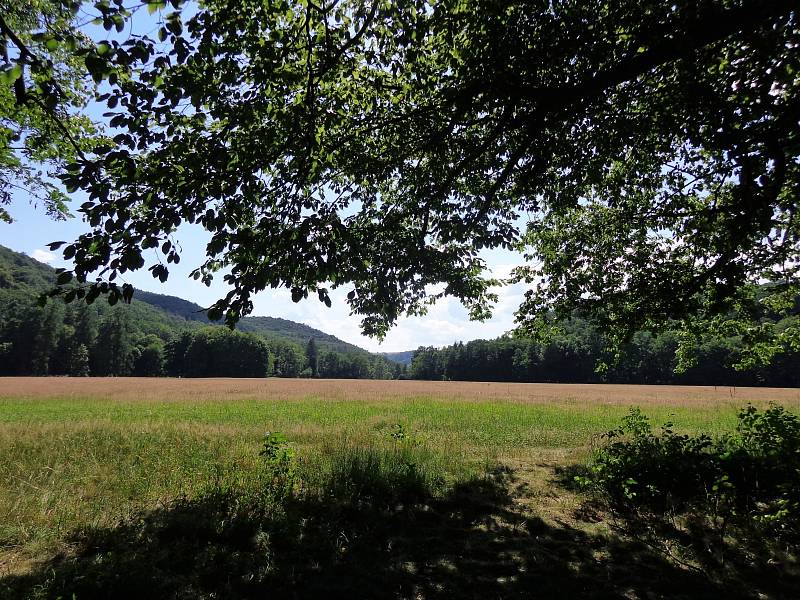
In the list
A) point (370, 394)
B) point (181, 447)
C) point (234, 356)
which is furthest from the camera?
point (234, 356)

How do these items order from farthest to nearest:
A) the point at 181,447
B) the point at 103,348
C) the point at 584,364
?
the point at 103,348, the point at 584,364, the point at 181,447

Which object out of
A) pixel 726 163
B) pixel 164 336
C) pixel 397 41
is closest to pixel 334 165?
pixel 397 41

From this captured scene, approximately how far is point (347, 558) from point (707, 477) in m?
6.29

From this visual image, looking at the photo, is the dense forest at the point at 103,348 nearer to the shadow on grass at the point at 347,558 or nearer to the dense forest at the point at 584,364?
the dense forest at the point at 584,364

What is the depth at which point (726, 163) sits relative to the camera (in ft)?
22.8


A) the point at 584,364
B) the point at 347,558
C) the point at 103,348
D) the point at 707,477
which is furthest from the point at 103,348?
the point at 707,477

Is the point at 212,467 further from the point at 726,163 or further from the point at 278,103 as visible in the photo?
the point at 726,163

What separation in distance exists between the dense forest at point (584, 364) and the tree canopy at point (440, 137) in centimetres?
4589

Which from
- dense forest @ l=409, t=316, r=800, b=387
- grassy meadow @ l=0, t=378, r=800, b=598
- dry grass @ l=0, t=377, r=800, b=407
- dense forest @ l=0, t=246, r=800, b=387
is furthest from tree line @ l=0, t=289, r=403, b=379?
grassy meadow @ l=0, t=378, r=800, b=598

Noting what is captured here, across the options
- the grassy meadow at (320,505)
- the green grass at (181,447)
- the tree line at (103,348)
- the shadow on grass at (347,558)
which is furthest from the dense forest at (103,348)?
the shadow on grass at (347,558)

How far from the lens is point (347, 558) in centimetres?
482

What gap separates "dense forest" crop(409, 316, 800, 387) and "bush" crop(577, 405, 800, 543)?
45.2 metres

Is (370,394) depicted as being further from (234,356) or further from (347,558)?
(234,356)

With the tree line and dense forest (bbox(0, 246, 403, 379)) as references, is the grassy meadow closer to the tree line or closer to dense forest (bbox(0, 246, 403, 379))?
dense forest (bbox(0, 246, 403, 379))
